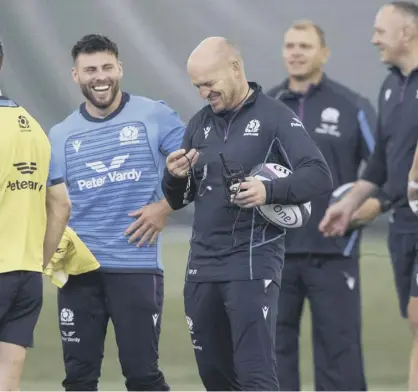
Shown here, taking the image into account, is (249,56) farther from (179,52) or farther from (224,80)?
(224,80)

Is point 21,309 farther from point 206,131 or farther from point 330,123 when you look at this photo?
point 330,123

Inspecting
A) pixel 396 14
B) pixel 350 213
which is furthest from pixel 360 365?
pixel 396 14

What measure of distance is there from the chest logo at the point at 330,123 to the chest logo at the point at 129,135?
103 cm

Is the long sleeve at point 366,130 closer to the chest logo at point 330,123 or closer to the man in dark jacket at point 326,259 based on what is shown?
the man in dark jacket at point 326,259

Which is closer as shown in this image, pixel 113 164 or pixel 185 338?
pixel 113 164

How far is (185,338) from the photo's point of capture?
820cm

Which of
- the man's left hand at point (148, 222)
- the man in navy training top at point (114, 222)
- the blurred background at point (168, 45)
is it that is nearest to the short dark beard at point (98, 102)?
the man in navy training top at point (114, 222)

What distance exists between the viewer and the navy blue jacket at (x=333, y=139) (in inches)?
262

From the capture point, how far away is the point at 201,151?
5.39m

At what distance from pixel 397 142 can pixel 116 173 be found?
1.28m

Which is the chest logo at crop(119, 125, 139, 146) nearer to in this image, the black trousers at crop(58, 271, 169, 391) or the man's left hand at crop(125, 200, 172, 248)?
the man's left hand at crop(125, 200, 172, 248)

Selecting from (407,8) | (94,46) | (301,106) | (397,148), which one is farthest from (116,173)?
(407,8)

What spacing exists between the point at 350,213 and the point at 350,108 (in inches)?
25.0

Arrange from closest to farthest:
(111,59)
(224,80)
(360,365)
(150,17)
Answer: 1. (224,80)
2. (111,59)
3. (360,365)
4. (150,17)
